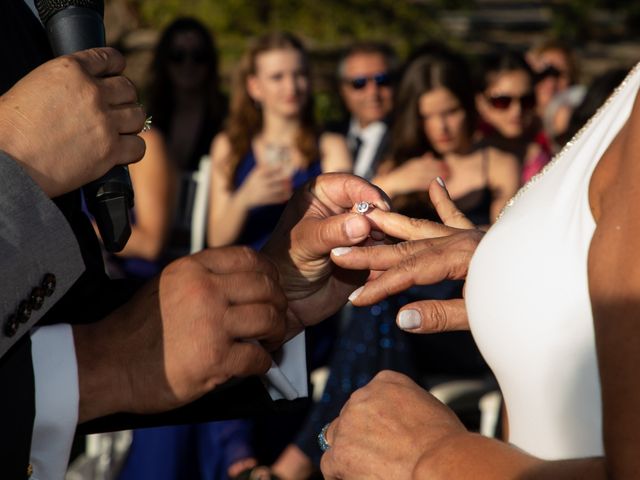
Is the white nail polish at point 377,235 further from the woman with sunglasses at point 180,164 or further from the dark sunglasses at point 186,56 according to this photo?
the dark sunglasses at point 186,56

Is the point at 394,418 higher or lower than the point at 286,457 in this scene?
higher

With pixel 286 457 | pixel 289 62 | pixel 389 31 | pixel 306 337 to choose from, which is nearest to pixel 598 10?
pixel 389 31

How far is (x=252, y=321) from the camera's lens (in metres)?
1.97

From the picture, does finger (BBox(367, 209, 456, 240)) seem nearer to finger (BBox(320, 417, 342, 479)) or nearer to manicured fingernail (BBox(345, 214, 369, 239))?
manicured fingernail (BBox(345, 214, 369, 239))

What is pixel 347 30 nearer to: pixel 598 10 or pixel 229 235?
pixel 598 10

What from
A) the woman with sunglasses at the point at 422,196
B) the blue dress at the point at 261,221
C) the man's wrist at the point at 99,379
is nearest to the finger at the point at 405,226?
the man's wrist at the point at 99,379

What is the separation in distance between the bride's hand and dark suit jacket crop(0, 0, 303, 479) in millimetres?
383

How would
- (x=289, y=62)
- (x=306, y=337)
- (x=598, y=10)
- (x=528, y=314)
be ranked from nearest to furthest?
(x=528, y=314) < (x=306, y=337) < (x=289, y=62) < (x=598, y=10)

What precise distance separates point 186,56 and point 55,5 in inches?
156

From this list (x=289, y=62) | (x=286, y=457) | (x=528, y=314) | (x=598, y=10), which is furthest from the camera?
(x=598, y=10)

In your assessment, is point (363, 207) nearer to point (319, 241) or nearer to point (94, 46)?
point (319, 241)

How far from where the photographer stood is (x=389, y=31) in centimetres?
1243

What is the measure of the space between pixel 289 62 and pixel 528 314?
400cm

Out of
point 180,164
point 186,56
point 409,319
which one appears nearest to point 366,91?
point 186,56
